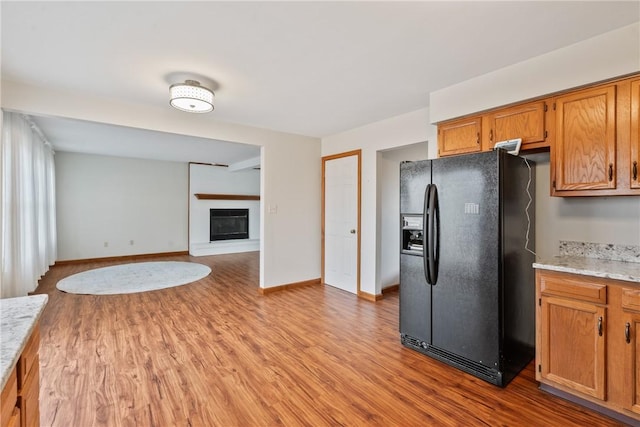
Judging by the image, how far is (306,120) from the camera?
3998 millimetres

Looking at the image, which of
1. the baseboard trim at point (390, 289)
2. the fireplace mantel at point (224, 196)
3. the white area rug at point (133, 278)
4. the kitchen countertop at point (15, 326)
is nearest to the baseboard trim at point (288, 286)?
the baseboard trim at point (390, 289)

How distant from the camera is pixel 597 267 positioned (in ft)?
6.32

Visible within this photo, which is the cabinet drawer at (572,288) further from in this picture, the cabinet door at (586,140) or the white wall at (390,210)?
the white wall at (390,210)

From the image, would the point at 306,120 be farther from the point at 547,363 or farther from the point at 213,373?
the point at 547,363

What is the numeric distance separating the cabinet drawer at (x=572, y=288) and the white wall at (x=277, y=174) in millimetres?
3347

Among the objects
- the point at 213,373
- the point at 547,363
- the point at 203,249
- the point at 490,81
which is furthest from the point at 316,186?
the point at 203,249

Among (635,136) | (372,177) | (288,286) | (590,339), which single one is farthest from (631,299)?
(288,286)

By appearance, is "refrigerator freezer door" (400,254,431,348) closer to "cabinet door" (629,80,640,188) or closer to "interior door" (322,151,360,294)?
"cabinet door" (629,80,640,188)

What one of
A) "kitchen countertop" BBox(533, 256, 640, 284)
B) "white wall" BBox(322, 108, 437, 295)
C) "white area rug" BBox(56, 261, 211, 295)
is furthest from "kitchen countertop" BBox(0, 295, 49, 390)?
"white area rug" BBox(56, 261, 211, 295)

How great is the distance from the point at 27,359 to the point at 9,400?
236mm

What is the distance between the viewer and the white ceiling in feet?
5.78

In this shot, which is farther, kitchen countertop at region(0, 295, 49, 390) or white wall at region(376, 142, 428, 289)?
white wall at region(376, 142, 428, 289)

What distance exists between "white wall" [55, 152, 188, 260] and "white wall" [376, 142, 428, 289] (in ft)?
19.1

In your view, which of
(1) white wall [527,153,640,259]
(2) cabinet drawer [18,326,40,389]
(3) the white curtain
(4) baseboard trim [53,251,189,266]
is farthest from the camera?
(4) baseboard trim [53,251,189,266]
